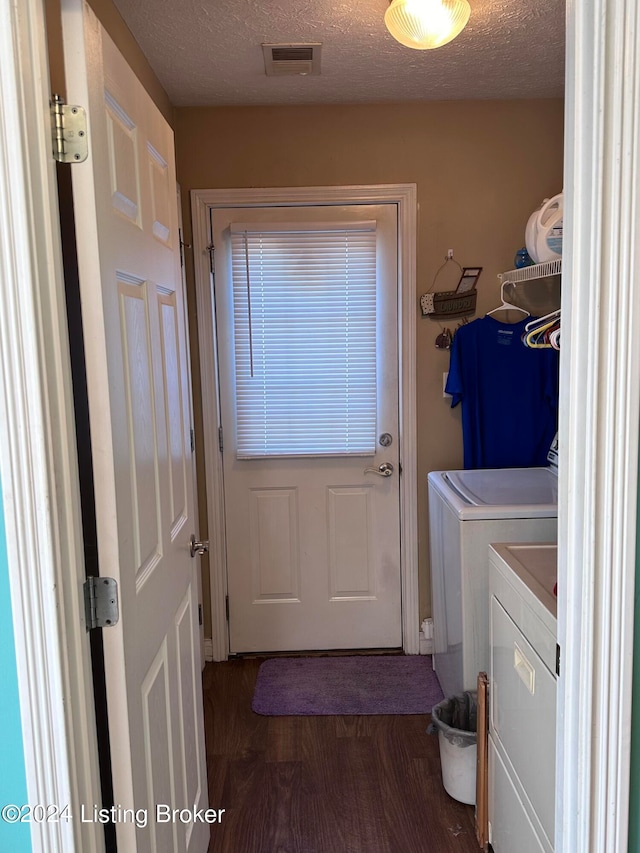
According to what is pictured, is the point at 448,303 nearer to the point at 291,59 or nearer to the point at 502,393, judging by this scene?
the point at 502,393

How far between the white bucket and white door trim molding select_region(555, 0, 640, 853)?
3.31 ft

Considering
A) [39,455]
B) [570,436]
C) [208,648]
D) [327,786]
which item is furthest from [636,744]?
[208,648]

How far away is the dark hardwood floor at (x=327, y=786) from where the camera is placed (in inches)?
74.0

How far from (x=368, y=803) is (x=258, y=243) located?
7.37 feet

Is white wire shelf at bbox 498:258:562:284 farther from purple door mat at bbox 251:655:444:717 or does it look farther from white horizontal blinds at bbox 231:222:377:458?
purple door mat at bbox 251:655:444:717

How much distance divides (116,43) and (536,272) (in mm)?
1473

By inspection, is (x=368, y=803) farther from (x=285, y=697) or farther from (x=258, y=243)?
(x=258, y=243)

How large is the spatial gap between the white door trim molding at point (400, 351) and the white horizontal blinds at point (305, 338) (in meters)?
0.12

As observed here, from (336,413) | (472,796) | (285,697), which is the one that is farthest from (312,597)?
(472,796)

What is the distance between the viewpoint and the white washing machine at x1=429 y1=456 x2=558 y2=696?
205cm

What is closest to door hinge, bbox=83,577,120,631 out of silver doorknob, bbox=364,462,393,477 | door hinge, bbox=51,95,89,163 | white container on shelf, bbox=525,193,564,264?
door hinge, bbox=51,95,89,163

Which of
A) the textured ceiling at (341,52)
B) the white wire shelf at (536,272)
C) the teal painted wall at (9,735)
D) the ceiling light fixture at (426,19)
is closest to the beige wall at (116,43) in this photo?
the textured ceiling at (341,52)

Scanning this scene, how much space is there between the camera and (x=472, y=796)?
6.46 feet

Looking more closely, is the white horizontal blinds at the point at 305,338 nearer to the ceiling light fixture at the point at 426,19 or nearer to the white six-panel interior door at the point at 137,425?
the ceiling light fixture at the point at 426,19
